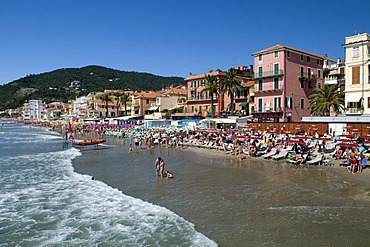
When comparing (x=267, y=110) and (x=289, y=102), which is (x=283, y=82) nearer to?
(x=289, y=102)

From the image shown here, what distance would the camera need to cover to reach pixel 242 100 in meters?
52.4

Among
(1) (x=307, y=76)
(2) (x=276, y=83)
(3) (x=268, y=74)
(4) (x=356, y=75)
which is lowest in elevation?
(4) (x=356, y=75)

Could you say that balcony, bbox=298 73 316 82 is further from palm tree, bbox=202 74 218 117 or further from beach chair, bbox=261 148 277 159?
beach chair, bbox=261 148 277 159

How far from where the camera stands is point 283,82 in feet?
137

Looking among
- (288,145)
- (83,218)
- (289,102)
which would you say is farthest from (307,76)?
(83,218)

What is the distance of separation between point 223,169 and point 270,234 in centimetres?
1129

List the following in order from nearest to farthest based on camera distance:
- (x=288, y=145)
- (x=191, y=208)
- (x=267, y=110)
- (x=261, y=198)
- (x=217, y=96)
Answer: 1. (x=191, y=208)
2. (x=261, y=198)
3. (x=288, y=145)
4. (x=267, y=110)
5. (x=217, y=96)

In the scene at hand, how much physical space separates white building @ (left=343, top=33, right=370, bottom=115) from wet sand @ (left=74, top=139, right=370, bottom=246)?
649 inches

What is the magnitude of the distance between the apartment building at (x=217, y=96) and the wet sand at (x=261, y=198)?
29.9 m

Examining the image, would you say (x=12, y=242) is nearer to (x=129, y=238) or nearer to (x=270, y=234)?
(x=129, y=238)

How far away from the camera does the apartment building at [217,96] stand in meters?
51.3

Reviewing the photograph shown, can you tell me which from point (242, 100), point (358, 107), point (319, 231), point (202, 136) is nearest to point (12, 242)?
point (319, 231)

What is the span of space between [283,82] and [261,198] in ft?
103

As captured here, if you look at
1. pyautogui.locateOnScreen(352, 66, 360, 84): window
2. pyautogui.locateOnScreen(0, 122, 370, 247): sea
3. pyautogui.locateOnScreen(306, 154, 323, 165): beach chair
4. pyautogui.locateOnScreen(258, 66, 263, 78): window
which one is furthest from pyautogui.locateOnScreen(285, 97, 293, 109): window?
pyautogui.locateOnScreen(0, 122, 370, 247): sea
